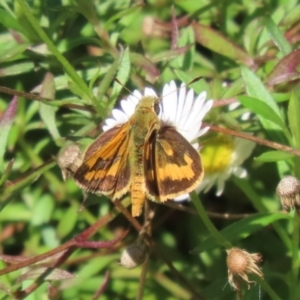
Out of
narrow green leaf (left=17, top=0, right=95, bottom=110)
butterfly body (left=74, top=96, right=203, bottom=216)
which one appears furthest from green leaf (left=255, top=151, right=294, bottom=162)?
narrow green leaf (left=17, top=0, right=95, bottom=110)

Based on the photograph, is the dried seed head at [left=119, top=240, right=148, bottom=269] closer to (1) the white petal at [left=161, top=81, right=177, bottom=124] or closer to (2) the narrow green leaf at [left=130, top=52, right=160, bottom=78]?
(1) the white petal at [left=161, top=81, right=177, bottom=124]

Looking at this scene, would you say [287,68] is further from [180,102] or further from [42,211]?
[42,211]

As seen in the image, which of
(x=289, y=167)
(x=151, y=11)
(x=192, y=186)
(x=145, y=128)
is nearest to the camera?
(x=192, y=186)

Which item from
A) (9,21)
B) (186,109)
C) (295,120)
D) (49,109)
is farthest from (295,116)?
(9,21)

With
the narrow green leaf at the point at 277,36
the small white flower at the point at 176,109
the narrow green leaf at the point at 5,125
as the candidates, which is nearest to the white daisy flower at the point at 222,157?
the small white flower at the point at 176,109

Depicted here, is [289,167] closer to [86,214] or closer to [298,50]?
[298,50]

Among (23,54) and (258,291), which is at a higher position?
(23,54)

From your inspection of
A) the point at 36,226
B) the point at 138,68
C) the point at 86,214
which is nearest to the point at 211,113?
the point at 138,68

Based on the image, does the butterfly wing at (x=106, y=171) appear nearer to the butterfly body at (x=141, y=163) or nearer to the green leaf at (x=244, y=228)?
the butterfly body at (x=141, y=163)
